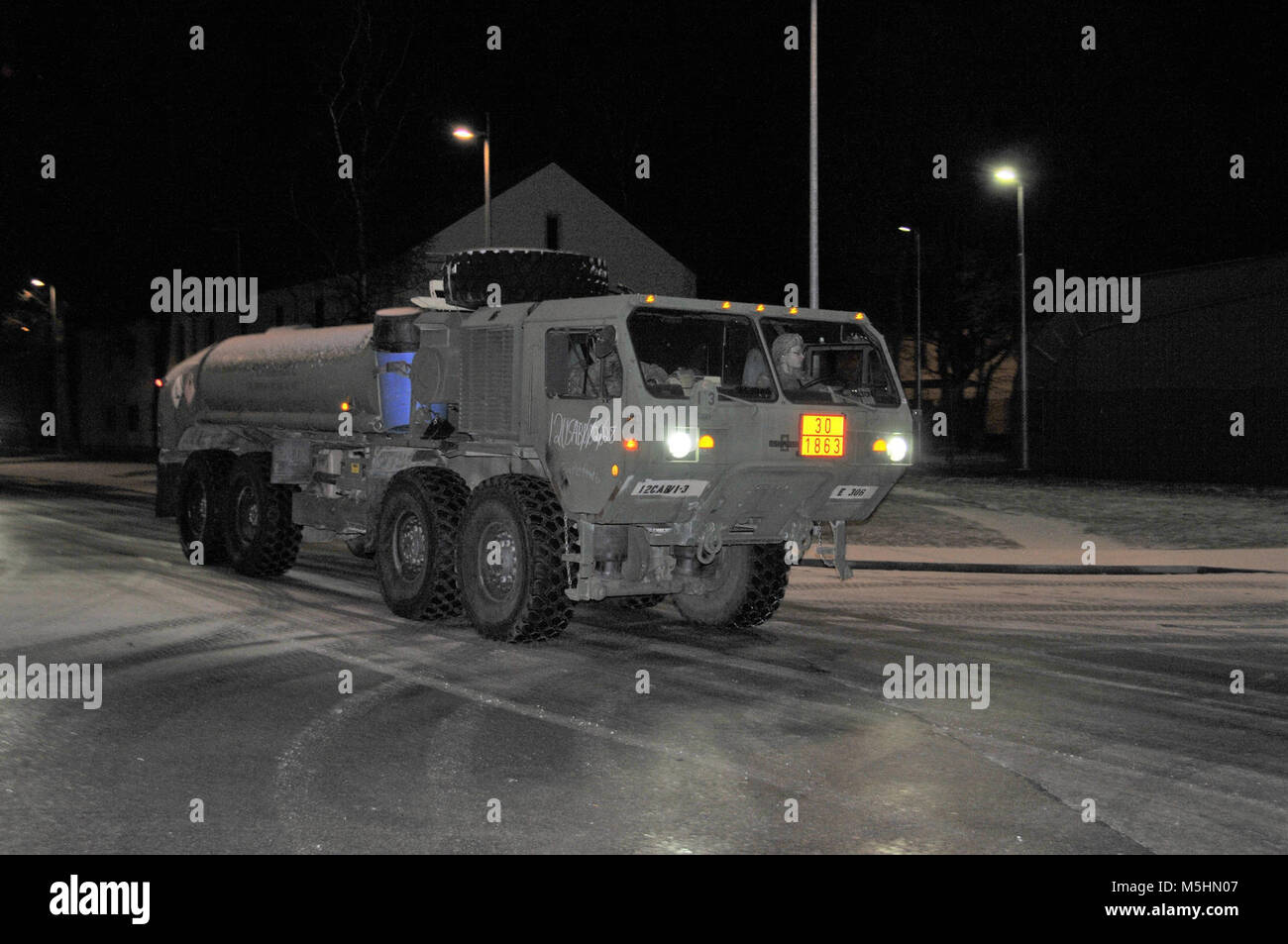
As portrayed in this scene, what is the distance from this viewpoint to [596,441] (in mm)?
10445

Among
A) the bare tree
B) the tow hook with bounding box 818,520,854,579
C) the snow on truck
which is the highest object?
the bare tree

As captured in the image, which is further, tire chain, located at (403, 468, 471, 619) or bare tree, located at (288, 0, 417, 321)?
bare tree, located at (288, 0, 417, 321)

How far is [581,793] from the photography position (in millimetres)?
6809

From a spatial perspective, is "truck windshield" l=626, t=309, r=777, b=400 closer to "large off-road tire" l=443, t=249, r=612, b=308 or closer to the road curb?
"large off-road tire" l=443, t=249, r=612, b=308

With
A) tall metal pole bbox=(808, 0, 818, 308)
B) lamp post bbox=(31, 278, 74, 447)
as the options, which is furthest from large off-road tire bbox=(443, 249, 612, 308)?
lamp post bbox=(31, 278, 74, 447)

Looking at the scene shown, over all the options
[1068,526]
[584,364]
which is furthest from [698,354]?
[1068,526]

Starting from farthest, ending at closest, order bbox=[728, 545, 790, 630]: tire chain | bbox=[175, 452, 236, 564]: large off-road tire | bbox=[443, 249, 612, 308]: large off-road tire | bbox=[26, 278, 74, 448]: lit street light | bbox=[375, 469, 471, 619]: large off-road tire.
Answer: bbox=[26, 278, 74, 448]: lit street light, bbox=[175, 452, 236, 564]: large off-road tire, bbox=[443, 249, 612, 308]: large off-road tire, bbox=[375, 469, 471, 619]: large off-road tire, bbox=[728, 545, 790, 630]: tire chain

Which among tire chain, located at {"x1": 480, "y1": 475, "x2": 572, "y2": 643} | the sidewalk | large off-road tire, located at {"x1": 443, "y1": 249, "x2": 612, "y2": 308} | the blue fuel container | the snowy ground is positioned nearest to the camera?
the snowy ground

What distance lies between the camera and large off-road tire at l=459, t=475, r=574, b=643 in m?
10.9

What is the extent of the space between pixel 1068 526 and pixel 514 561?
44.3ft

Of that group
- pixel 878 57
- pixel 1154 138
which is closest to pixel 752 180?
pixel 878 57

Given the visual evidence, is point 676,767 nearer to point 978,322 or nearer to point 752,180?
point 978,322

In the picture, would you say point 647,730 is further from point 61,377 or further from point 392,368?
point 61,377

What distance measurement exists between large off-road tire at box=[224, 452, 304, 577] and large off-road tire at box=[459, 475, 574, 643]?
14.6 feet
